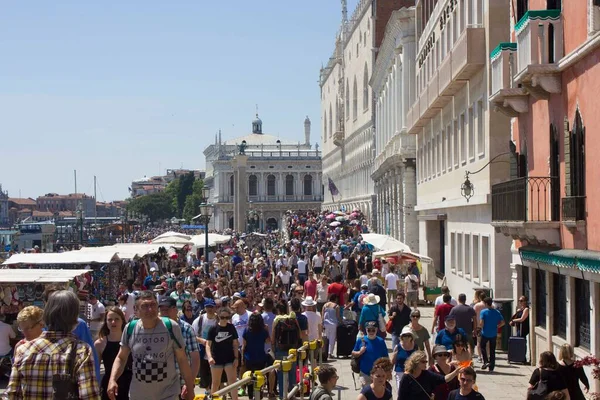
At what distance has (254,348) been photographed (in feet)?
44.5

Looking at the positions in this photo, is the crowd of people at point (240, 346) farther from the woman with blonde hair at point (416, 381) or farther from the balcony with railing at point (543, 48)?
the balcony with railing at point (543, 48)

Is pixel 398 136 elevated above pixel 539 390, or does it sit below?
above

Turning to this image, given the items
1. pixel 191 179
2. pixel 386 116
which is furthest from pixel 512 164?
pixel 191 179

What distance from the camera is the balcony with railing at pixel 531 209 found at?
51.8 ft

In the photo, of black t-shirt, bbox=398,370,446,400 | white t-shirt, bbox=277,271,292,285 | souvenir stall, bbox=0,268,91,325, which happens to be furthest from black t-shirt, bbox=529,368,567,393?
white t-shirt, bbox=277,271,292,285

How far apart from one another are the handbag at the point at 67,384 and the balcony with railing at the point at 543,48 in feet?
33.7

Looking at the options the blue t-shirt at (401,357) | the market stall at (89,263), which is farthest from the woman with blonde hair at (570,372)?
the market stall at (89,263)

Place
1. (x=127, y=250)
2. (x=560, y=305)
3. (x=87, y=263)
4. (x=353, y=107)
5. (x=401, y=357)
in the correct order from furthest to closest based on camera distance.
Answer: (x=353, y=107)
(x=127, y=250)
(x=87, y=263)
(x=560, y=305)
(x=401, y=357)

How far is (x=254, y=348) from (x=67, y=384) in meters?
7.17

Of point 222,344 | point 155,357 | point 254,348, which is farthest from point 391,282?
point 155,357

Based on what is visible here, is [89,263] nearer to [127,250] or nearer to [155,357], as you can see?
[127,250]

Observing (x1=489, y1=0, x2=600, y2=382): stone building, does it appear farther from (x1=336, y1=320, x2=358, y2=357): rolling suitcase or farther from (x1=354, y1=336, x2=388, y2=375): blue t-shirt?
(x1=336, y1=320, x2=358, y2=357): rolling suitcase

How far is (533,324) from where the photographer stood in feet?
59.5

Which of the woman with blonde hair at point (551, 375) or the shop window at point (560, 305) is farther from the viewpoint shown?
the shop window at point (560, 305)
